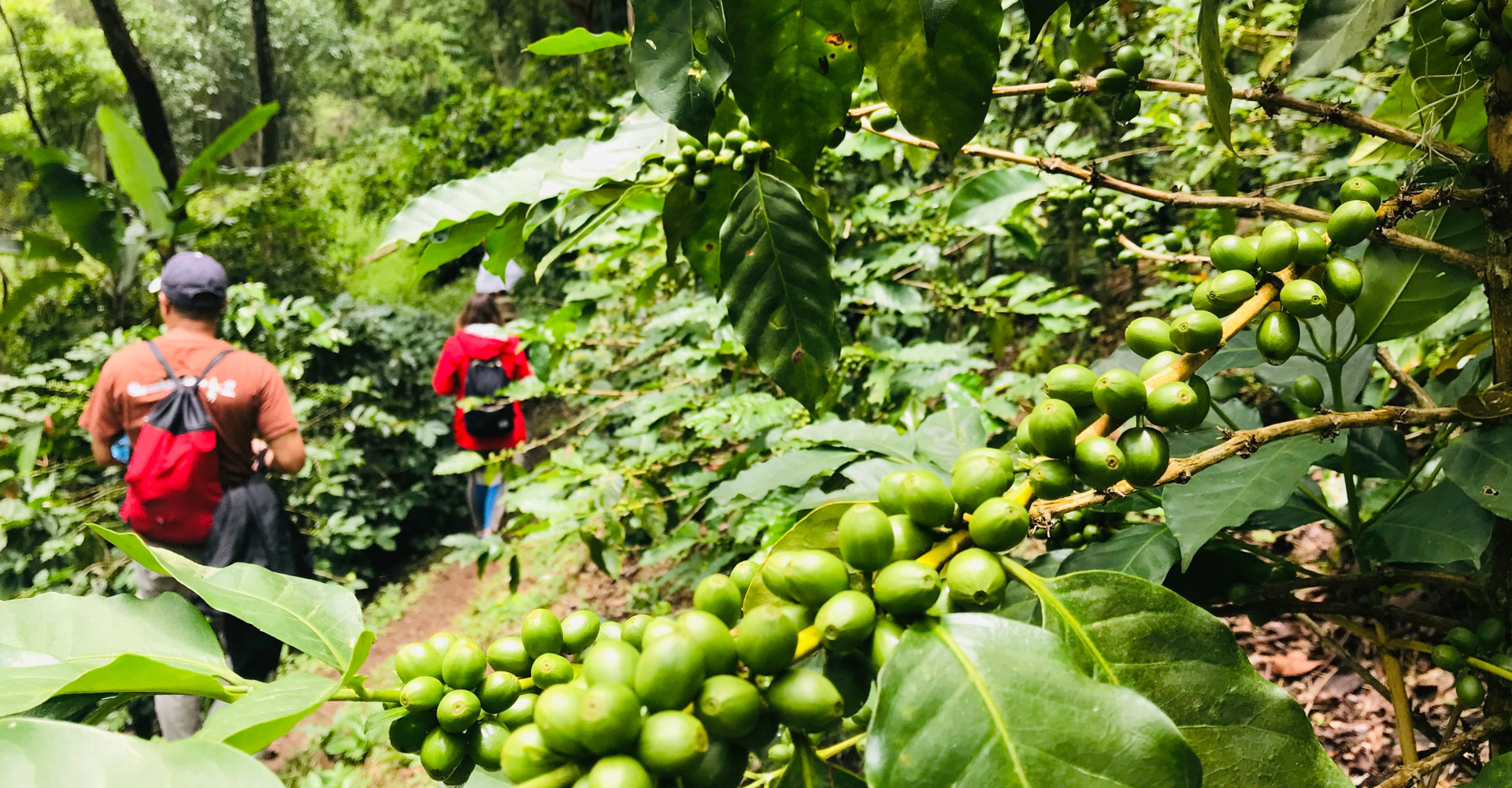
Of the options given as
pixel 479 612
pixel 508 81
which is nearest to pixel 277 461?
pixel 479 612

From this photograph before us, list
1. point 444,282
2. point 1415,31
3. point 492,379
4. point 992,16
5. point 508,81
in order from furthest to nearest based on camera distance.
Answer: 1. point 508,81
2. point 444,282
3. point 492,379
4. point 1415,31
5. point 992,16

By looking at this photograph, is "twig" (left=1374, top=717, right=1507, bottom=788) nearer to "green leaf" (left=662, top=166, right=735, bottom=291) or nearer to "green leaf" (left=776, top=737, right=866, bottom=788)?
"green leaf" (left=776, top=737, right=866, bottom=788)

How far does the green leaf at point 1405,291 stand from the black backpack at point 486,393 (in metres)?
3.79

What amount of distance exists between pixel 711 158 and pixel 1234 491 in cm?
74

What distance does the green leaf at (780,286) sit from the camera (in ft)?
3.00

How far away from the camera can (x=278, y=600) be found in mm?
569

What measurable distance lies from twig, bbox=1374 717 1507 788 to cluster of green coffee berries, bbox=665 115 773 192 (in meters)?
0.92

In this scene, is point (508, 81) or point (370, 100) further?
point (370, 100)

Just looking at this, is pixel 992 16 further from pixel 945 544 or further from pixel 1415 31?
pixel 1415 31

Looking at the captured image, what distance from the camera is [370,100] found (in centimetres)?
1188

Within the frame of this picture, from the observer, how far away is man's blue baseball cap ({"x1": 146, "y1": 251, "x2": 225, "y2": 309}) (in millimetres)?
2766

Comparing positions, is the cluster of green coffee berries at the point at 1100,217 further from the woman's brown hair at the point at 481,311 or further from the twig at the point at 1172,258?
the woman's brown hair at the point at 481,311

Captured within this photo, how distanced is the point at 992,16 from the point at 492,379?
3.86 metres

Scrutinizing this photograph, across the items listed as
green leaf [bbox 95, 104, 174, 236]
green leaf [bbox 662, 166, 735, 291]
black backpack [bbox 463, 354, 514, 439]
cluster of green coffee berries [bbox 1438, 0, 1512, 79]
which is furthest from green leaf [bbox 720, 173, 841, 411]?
green leaf [bbox 95, 104, 174, 236]
